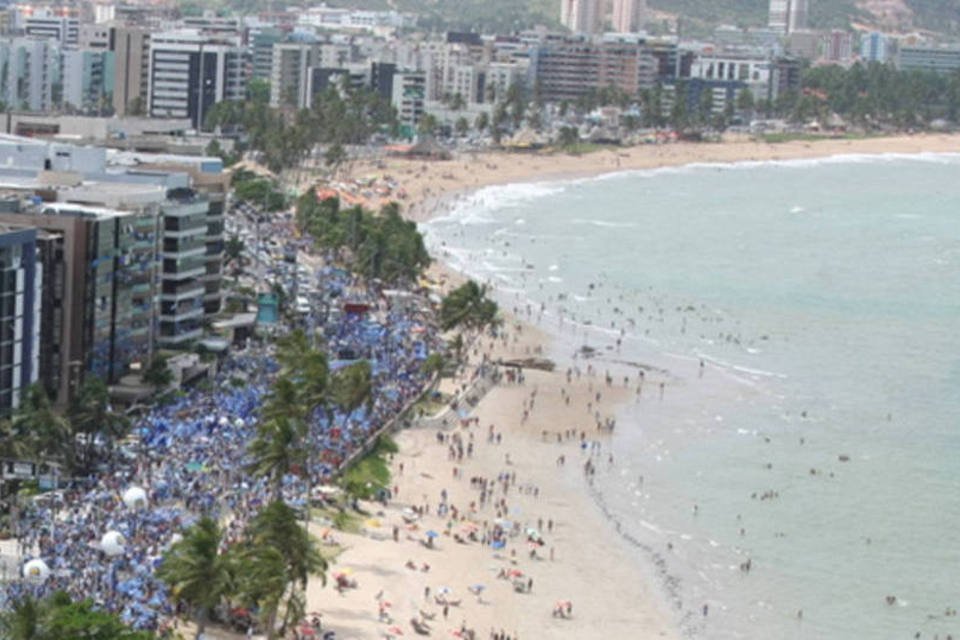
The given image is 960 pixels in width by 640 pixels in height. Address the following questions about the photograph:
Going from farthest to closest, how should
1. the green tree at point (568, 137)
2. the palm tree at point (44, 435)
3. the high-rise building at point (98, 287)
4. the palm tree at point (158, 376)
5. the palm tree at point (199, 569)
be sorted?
the green tree at point (568, 137)
the palm tree at point (158, 376)
the high-rise building at point (98, 287)
the palm tree at point (44, 435)
the palm tree at point (199, 569)

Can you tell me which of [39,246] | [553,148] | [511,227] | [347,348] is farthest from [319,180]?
[39,246]

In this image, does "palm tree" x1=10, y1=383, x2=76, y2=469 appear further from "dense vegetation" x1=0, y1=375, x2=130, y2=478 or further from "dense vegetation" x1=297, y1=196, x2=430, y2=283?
"dense vegetation" x1=297, y1=196, x2=430, y2=283

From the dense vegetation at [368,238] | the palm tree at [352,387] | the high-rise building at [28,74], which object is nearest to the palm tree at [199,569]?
the palm tree at [352,387]

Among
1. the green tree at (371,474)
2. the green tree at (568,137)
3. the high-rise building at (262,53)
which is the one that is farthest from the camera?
the high-rise building at (262,53)

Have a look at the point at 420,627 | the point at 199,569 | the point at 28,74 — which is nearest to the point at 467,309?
the point at 420,627

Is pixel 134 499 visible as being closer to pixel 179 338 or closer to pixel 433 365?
pixel 179 338

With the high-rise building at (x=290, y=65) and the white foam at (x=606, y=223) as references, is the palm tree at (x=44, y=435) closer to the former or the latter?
the white foam at (x=606, y=223)
